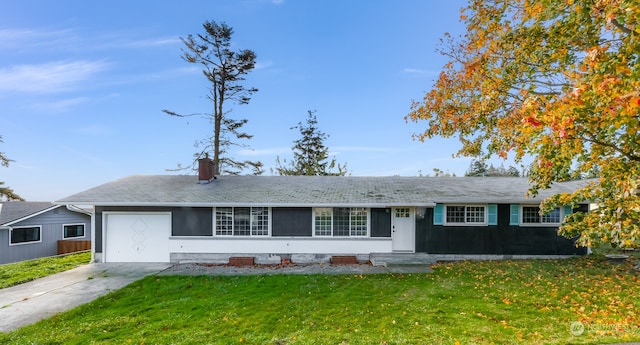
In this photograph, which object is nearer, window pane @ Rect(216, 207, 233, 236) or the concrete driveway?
the concrete driveway

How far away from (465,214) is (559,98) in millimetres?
7415

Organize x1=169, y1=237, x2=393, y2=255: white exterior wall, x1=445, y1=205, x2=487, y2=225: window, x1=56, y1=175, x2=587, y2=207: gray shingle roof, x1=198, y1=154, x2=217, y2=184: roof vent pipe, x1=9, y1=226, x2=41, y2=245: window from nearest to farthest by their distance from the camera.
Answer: x1=56, y1=175, x2=587, y2=207: gray shingle roof → x1=169, y1=237, x2=393, y2=255: white exterior wall → x1=445, y1=205, x2=487, y2=225: window → x1=198, y1=154, x2=217, y2=184: roof vent pipe → x1=9, y1=226, x2=41, y2=245: window

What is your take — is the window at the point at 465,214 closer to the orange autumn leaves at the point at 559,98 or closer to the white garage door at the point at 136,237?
the orange autumn leaves at the point at 559,98

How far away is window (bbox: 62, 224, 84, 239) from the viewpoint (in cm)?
2142

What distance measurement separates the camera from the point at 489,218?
1289 cm

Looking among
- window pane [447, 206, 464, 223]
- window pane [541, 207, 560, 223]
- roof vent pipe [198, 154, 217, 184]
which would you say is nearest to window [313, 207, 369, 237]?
window pane [447, 206, 464, 223]

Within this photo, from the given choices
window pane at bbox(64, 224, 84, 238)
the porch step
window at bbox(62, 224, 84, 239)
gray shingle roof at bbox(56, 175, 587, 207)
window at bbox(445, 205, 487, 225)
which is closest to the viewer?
the porch step

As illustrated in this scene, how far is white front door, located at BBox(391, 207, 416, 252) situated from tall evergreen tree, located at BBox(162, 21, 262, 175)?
1354 centimetres

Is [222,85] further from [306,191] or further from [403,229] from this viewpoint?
[403,229]

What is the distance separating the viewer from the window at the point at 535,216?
42.4ft

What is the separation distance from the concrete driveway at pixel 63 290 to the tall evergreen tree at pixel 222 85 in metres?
11.3

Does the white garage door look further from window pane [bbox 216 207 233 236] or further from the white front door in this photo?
the white front door

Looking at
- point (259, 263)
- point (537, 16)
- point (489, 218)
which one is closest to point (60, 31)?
point (259, 263)

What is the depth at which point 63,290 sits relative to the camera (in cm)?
926
